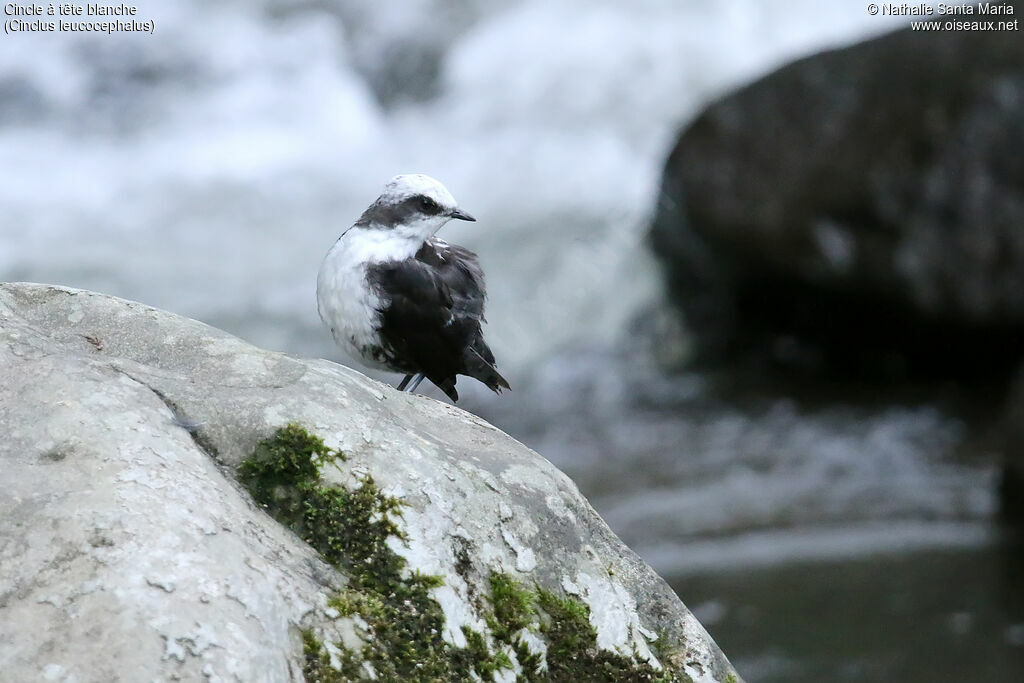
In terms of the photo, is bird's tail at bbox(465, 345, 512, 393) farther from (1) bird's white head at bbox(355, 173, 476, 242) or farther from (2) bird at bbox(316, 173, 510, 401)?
(1) bird's white head at bbox(355, 173, 476, 242)

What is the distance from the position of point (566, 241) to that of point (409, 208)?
27.9 ft

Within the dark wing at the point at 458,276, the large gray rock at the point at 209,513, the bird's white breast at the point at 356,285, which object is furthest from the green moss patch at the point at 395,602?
the dark wing at the point at 458,276

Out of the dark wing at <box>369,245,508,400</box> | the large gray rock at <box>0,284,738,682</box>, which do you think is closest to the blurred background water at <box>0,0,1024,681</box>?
the dark wing at <box>369,245,508,400</box>

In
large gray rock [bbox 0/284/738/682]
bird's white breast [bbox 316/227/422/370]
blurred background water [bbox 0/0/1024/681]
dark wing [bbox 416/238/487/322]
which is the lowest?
large gray rock [bbox 0/284/738/682]

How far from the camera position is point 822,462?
9.27 metres

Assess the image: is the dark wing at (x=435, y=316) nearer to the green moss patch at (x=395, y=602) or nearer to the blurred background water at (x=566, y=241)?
the green moss patch at (x=395, y=602)

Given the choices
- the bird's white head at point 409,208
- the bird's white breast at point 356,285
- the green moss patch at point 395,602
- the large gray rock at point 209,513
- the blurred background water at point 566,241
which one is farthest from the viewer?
the blurred background water at point 566,241

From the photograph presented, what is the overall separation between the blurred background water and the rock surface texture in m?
0.71

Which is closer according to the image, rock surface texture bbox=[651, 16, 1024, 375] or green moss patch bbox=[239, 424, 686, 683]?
green moss patch bbox=[239, 424, 686, 683]

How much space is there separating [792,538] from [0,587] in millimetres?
6612

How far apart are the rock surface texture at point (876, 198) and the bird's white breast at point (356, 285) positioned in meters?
6.61

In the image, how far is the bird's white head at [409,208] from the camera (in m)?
4.29

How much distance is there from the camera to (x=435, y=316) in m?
4.21

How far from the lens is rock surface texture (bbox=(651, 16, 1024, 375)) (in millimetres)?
9562
